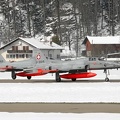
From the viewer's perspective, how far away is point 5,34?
104812mm

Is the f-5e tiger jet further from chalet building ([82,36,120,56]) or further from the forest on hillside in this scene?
the forest on hillside

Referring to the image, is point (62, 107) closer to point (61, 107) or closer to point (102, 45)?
point (61, 107)

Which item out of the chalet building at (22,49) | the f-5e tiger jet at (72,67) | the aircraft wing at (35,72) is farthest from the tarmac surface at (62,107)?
the chalet building at (22,49)

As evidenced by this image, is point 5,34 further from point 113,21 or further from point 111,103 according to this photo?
point 111,103

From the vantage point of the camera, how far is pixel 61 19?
4333 inches

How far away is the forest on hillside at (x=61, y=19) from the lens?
103 m

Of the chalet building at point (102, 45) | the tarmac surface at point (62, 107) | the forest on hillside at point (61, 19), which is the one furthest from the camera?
the forest on hillside at point (61, 19)

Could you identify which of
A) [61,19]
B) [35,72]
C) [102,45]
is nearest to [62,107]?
[35,72]

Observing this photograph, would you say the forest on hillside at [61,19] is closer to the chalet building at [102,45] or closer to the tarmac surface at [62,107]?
the chalet building at [102,45]

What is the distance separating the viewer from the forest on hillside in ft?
338
